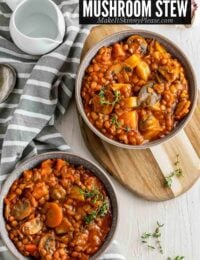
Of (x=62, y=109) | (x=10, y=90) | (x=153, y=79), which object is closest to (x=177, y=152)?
(x=153, y=79)

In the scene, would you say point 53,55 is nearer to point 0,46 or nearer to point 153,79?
point 0,46

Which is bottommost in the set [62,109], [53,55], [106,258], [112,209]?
[106,258]

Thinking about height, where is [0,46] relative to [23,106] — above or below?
above

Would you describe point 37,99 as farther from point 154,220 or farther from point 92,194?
point 154,220

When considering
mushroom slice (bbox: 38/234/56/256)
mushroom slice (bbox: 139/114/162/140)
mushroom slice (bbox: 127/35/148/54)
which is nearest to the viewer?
mushroom slice (bbox: 38/234/56/256)

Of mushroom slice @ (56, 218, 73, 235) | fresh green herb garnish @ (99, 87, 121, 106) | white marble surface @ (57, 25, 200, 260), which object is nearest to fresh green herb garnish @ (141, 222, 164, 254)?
white marble surface @ (57, 25, 200, 260)

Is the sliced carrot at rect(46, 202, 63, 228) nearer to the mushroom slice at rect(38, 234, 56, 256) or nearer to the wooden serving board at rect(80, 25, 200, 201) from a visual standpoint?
the mushroom slice at rect(38, 234, 56, 256)

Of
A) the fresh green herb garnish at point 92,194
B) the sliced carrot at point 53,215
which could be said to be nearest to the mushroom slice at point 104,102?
the fresh green herb garnish at point 92,194
